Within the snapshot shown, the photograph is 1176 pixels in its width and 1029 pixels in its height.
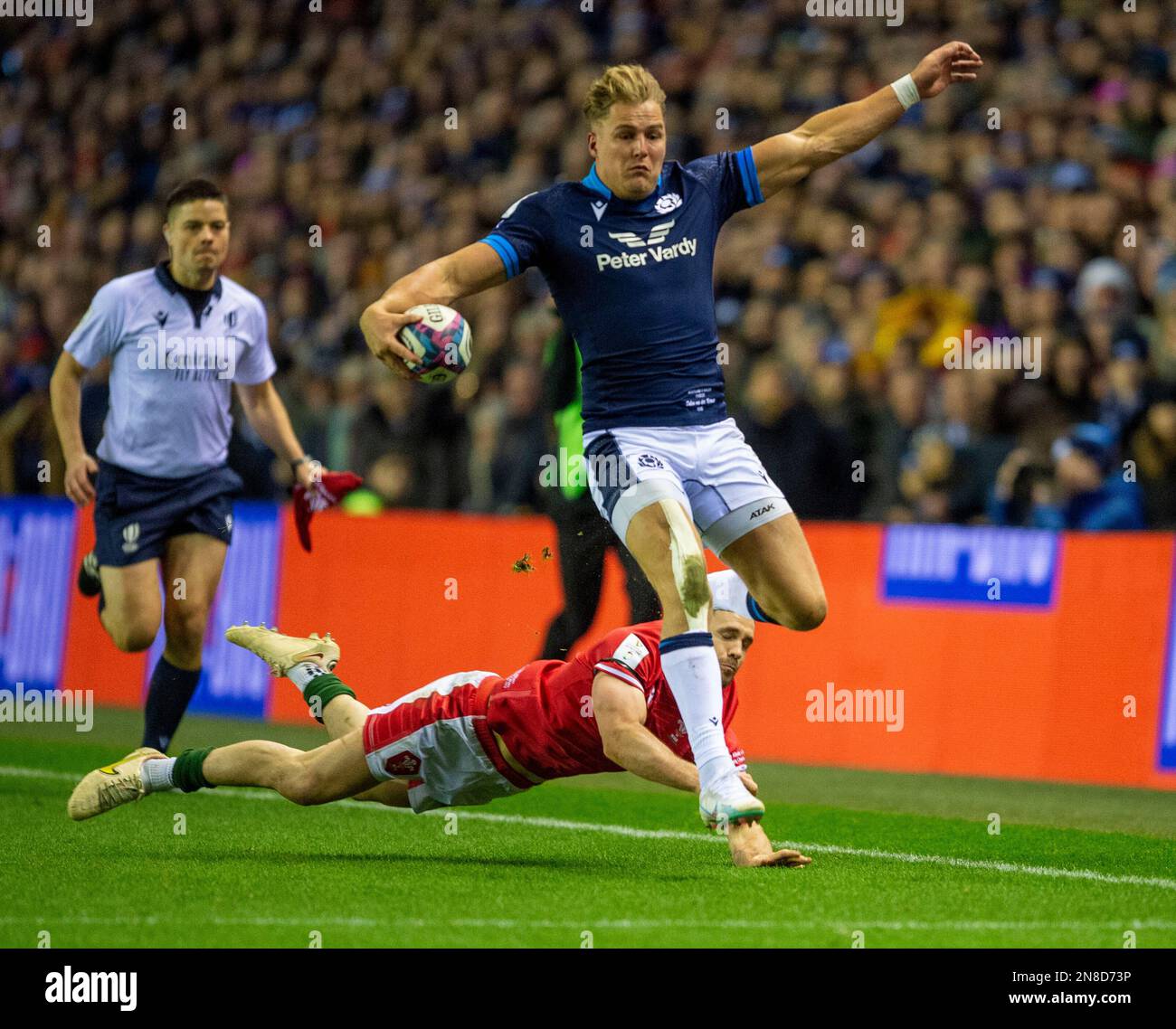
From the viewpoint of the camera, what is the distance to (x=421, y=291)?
6.85 m

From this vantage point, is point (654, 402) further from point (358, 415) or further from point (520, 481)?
point (358, 415)

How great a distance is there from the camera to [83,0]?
72.6 ft

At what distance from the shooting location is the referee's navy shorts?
923cm

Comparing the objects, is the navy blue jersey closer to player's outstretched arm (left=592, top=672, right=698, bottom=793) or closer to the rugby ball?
the rugby ball

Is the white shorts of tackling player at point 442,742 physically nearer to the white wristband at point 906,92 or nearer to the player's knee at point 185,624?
the player's knee at point 185,624

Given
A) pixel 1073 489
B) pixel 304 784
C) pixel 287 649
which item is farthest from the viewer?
pixel 1073 489

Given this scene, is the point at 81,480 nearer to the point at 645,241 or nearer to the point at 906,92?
the point at 645,241

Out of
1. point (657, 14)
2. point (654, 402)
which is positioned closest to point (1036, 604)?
point (654, 402)

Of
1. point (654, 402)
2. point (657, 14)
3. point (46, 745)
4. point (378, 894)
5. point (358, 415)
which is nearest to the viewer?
point (378, 894)

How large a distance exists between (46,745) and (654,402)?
5.91 metres

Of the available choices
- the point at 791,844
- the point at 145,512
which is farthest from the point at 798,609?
the point at 145,512

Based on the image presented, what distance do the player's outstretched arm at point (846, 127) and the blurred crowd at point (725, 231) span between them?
13.9ft

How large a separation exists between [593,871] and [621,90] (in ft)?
9.35

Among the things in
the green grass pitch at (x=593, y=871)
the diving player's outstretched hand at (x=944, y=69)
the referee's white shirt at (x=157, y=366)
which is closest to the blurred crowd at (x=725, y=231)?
the green grass pitch at (x=593, y=871)
